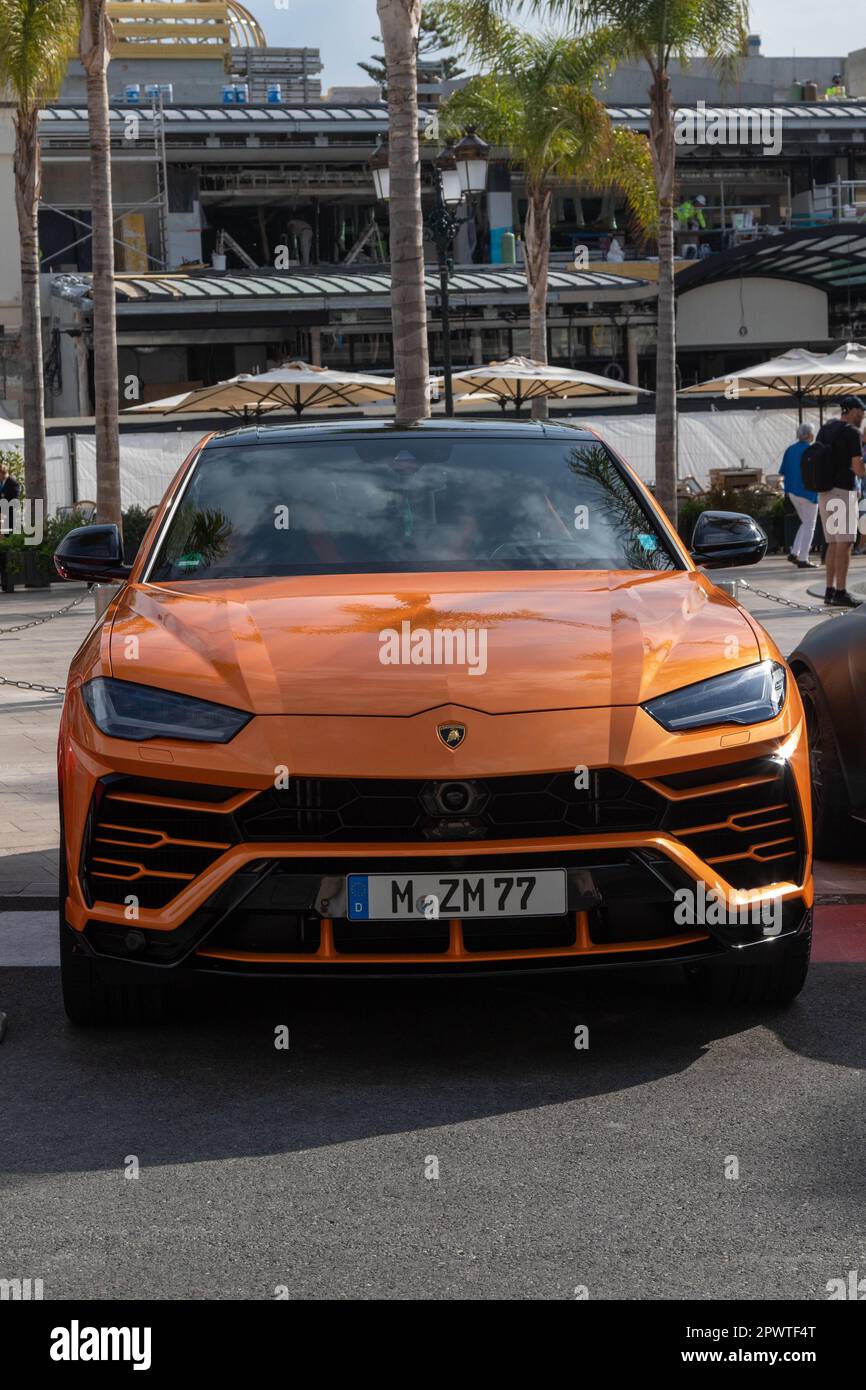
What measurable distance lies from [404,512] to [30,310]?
22432mm

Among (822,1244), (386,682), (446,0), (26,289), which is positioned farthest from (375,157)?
(822,1244)

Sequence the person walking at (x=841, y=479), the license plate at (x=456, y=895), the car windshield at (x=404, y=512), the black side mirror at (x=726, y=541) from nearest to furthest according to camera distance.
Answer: the license plate at (x=456, y=895)
the car windshield at (x=404, y=512)
the black side mirror at (x=726, y=541)
the person walking at (x=841, y=479)

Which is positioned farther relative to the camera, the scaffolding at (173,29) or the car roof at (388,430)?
the scaffolding at (173,29)

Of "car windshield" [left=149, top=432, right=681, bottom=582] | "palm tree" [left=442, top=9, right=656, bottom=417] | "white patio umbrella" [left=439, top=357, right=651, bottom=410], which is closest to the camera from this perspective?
"car windshield" [left=149, top=432, right=681, bottom=582]

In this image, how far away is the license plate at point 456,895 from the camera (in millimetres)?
4293

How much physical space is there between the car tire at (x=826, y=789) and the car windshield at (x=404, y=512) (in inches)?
Answer: 59.5

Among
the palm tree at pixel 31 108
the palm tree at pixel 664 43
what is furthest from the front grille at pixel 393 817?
the palm tree at pixel 31 108

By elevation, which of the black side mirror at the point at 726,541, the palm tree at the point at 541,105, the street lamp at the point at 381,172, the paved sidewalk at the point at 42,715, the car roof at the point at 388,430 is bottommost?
the paved sidewalk at the point at 42,715

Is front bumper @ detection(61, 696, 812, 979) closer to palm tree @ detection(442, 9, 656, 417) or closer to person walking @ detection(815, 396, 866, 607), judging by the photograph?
person walking @ detection(815, 396, 866, 607)

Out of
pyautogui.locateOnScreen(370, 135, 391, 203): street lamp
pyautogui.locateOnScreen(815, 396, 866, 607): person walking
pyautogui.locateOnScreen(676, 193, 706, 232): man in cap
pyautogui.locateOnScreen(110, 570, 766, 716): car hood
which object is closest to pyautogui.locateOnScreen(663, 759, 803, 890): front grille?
pyautogui.locateOnScreen(110, 570, 766, 716): car hood

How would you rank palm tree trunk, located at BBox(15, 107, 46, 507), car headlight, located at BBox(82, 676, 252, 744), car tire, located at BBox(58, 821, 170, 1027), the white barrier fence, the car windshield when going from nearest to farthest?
car headlight, located at BBox(82, 676, 252, 744)
car tire, located at BBox(58, 821, 170, 1027)
the car windshield
palm tree trunk, located at BBox(15, 107, 46, 507)
the white barrier fence

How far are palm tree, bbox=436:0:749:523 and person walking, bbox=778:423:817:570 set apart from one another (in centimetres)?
166

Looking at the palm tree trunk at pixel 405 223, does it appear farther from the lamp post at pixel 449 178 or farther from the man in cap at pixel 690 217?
the man in cap at pixel 690 217

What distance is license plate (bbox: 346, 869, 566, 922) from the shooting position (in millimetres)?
4293
